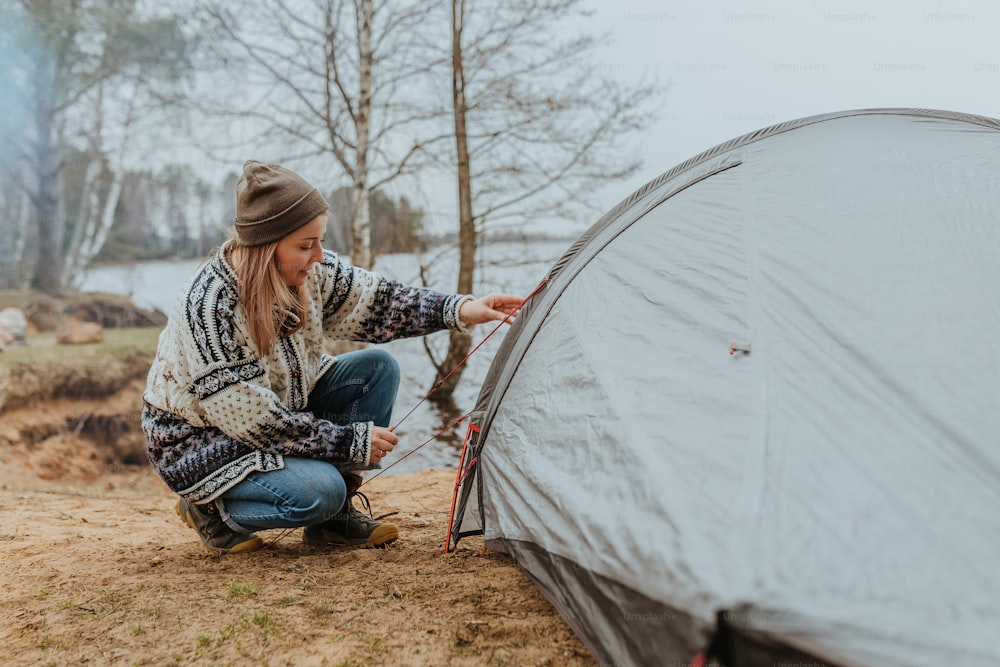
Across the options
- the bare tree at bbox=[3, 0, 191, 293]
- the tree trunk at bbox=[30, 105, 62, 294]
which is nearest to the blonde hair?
the bare tree at bbox=[3, 0, 191, 293]

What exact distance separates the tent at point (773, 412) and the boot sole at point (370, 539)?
0.88ft

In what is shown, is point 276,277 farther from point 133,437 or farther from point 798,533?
point 133,437

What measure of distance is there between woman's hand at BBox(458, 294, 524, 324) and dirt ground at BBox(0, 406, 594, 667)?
722mm

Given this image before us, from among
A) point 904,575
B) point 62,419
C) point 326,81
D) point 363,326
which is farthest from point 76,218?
point 904,575

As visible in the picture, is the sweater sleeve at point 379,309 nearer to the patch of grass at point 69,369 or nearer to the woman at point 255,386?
the woman at point 255,386

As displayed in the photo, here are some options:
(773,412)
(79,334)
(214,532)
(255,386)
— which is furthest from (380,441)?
(79,334)

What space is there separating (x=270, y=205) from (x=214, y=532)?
40.6 inches

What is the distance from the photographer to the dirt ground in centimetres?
167

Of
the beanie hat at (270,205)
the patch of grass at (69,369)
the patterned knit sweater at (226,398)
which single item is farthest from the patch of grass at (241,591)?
the patch of grass at (69,369)

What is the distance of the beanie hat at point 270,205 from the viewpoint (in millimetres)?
1980

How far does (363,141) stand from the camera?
5.84 m

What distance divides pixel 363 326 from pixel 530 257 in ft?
11.7

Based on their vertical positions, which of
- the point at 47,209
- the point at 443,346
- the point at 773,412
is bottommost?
the point at 443,346

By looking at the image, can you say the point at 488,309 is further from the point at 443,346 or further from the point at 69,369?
the point at 69,369
